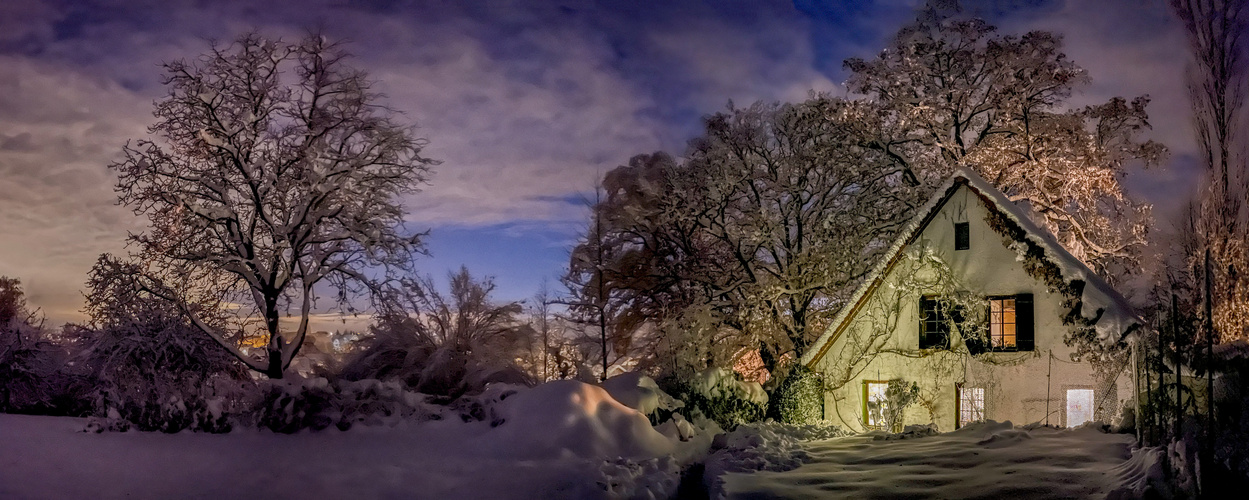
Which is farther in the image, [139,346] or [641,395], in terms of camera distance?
[641,395]

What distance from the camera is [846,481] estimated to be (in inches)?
490

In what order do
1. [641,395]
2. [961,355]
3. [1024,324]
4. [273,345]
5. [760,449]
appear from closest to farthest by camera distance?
[760,449]
[641,395]
[1024,324]
[961,355]
[273,345]

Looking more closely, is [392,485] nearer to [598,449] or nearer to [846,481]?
[598,449]

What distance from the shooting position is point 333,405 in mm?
15773

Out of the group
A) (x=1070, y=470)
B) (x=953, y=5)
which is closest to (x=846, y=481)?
(x=1070, y=470)

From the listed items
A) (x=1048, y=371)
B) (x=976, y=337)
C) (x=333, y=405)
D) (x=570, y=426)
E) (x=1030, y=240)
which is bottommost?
(x=570, y=426)

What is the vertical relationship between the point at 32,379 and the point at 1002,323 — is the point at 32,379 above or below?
below

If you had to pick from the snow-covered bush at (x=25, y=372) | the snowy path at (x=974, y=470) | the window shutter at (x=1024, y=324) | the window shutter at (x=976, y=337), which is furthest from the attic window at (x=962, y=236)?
the snow-covered bush at (x=25, y=372)

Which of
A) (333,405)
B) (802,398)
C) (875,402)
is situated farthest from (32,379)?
(875,402)

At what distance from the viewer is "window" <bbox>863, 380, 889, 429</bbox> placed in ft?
66.4

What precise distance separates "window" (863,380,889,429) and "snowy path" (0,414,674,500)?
7.62 m

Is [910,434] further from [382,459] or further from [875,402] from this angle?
[382,459]

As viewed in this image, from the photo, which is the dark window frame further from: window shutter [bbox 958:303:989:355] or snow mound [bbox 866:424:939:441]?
snow mound [bbox 866:424:939:441]

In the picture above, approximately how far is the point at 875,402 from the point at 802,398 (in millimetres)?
1766
